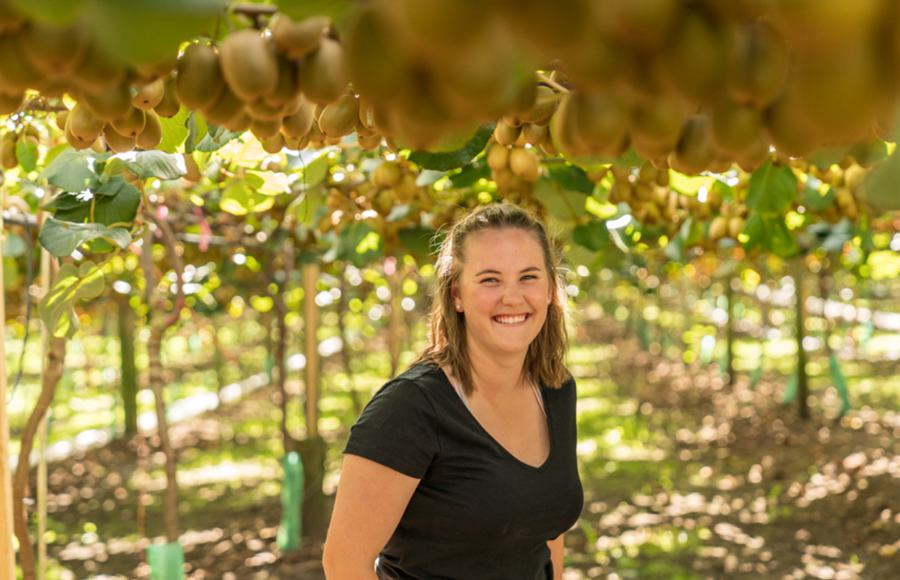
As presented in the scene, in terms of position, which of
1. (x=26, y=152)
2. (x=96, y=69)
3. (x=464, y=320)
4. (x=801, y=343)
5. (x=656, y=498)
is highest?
(x=26, y=152)

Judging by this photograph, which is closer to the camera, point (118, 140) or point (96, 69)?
point (96, 69)

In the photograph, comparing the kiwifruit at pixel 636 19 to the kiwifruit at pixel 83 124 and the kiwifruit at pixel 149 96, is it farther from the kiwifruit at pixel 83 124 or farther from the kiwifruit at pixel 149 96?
the kiwifruit at pixel 83 124

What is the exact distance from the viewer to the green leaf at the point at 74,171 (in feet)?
6.19

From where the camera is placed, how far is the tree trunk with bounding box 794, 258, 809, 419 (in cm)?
873

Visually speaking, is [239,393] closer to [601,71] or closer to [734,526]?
[734,526]

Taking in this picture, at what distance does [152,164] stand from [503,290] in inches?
30.7

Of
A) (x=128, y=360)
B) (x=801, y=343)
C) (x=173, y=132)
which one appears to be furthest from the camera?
(x=128, y=360)

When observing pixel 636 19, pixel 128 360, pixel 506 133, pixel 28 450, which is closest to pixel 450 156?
pixel 506 133

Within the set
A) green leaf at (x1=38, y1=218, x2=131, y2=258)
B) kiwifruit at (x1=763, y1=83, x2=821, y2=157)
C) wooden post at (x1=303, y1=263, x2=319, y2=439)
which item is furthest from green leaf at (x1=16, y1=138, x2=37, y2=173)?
wooden post at (x1=303, y1=263, x2=319, y2=439)

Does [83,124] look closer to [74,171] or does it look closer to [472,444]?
[74,171]

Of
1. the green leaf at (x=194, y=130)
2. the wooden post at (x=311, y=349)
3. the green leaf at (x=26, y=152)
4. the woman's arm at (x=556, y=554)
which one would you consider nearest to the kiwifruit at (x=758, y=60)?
the green leaf at (x=194, y=130)

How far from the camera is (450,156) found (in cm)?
158

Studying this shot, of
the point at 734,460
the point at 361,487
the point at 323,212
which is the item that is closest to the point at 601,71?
the point at 361,487

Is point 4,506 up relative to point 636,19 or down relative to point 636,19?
down
